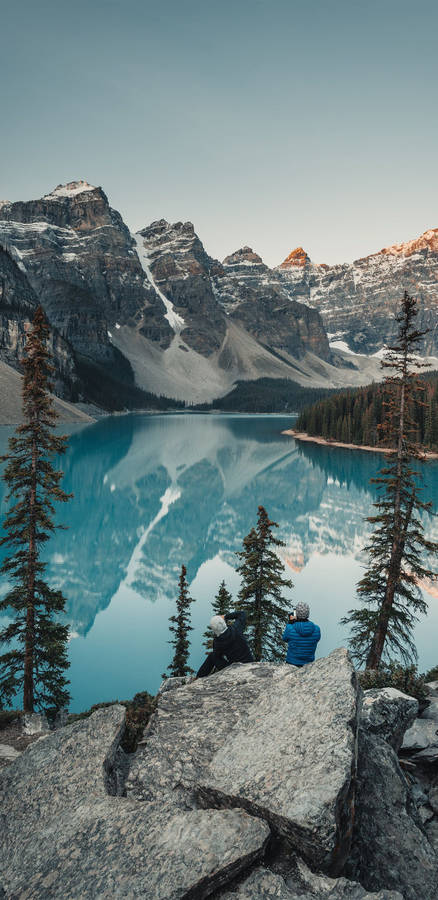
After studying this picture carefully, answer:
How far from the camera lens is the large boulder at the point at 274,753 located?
4656mm

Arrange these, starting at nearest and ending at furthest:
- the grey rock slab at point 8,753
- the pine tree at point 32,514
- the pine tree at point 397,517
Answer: the grey rock slab at point 8,753 → the pine tree at point 32,514 → the pine tree at point 397,517

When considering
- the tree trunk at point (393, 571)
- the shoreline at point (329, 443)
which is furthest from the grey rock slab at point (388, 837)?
the shoreline at point (329, 443)

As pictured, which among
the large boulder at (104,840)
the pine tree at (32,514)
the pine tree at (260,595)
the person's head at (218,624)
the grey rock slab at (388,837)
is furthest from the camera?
the pine tree at (260,595)

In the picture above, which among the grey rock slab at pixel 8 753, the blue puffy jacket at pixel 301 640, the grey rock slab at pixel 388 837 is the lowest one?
the grey rock slab at pixel 8 753

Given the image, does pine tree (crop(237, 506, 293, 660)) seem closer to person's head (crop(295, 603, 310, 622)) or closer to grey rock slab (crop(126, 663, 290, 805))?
person's head (crop(295, 603, 310, 622))

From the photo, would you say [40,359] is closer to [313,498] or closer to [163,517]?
[163,517]

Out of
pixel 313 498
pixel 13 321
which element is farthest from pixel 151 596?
pixel 13 321

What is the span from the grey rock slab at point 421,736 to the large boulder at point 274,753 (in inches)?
89.8

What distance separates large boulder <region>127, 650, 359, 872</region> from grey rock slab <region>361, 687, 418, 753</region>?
1.11 m

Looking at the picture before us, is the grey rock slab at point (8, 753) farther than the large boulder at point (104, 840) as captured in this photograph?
Yes

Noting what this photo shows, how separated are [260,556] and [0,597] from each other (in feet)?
58.1

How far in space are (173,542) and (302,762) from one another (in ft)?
130

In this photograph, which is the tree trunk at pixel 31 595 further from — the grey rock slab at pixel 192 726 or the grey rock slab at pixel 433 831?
the grey rock slab at pixel 433 831

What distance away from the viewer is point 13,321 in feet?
536
